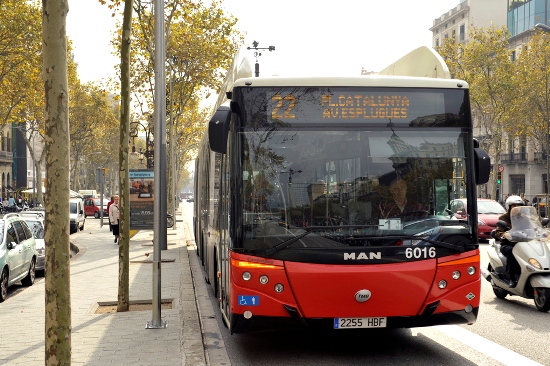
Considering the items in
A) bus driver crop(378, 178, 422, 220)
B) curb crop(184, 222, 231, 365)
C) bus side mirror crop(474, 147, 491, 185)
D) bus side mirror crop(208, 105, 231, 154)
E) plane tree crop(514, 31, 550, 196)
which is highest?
plane tree crop(514, 31, 550, 196)

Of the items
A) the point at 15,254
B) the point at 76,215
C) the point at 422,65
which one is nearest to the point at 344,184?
the point at 422,65

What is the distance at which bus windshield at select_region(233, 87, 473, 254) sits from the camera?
7312 mm

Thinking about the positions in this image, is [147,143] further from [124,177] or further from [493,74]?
[124,177]

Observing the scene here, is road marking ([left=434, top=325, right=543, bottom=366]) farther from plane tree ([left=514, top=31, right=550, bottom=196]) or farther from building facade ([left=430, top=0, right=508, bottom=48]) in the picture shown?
building facade ([left=430, top=0, right=508, bottom=48])

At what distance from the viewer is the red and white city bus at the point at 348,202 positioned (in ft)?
23.9

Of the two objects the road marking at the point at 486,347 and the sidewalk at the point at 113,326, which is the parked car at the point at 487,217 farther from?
the road marking at the point at 486,347

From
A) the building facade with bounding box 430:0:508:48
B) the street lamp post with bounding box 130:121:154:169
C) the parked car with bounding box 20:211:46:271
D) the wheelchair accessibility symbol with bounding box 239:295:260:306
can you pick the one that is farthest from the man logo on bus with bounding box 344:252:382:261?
the building facade with bounding box 430:0:508:48

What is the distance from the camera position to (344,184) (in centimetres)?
740

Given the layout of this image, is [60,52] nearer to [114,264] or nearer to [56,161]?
[56,161]

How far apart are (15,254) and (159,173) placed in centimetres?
604

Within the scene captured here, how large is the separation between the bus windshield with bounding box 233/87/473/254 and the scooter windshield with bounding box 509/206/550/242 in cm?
334

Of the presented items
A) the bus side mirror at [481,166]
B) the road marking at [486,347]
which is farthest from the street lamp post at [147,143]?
the bus side mirror at [481,166]

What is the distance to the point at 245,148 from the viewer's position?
748cm

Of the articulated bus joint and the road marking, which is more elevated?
the articulated bus joint
